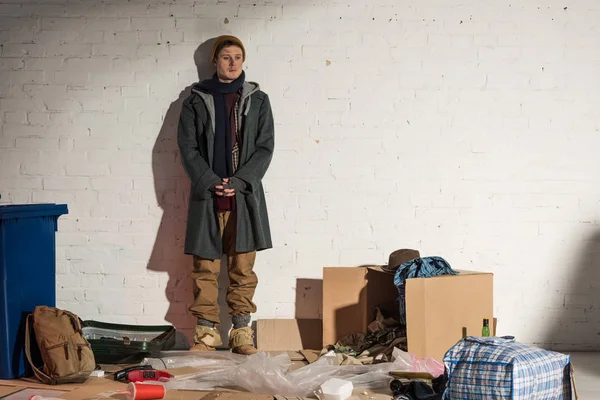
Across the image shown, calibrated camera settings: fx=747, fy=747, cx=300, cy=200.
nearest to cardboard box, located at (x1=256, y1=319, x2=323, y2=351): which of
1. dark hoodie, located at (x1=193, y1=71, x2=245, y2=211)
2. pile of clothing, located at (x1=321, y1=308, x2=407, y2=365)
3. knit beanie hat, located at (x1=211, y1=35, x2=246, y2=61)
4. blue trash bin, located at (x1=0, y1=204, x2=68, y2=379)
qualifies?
pile of clothing, located at (x1=321, y1=308, x2=407, y2=365)

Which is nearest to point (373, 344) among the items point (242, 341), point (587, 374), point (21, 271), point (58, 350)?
point (242, 341)

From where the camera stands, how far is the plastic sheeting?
348 cm

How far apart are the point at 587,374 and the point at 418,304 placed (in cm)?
101

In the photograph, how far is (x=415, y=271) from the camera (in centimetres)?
398

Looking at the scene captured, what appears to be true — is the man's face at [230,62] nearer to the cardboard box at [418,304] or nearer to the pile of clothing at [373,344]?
the cardboard box at [418,304]

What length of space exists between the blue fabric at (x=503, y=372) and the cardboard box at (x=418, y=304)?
68cm

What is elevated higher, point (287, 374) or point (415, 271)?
point (415, 271)

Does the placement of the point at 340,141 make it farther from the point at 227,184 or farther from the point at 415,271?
the point at 415,271

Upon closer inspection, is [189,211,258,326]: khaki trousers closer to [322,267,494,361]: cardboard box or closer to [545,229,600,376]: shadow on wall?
[322,267,494,361]: cardboard box

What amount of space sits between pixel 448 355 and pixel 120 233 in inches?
91.2

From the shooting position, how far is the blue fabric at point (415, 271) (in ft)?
13.0

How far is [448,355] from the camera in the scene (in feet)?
10.3

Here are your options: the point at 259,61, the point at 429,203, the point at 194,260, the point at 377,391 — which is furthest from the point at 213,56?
the point at 377,391

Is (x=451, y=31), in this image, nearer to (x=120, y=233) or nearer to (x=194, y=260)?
(x=194, y=260)
